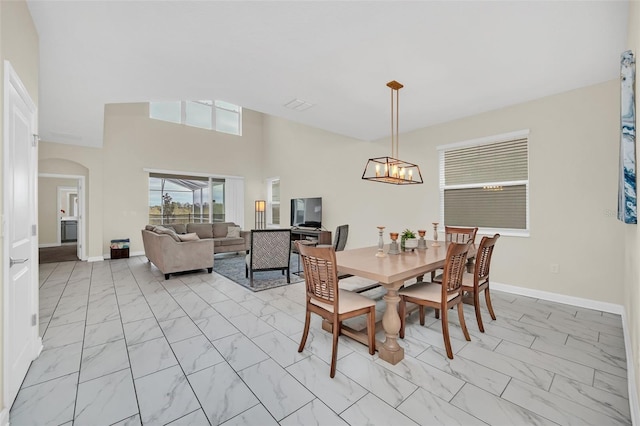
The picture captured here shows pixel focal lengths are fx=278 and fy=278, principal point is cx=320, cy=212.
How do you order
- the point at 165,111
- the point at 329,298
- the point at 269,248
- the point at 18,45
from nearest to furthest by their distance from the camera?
the point at 18,45 < the point at 329,298 < the point at 269,248 < the point at 165,111

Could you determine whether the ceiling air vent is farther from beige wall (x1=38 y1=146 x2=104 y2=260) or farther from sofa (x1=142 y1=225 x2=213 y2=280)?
beige wall (x1=38 y1=146 x2=104 y2=260)

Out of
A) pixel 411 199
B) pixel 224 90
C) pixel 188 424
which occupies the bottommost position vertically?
pixel 188 424

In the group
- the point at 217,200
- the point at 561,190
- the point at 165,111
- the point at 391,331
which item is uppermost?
the point at 165,111

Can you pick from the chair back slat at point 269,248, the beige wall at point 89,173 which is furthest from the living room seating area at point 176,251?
the beige wall at point 89,173

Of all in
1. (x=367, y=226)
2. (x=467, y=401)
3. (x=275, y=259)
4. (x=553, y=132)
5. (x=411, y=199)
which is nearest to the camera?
(x=467, y=401)

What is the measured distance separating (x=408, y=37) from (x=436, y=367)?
2.68 m

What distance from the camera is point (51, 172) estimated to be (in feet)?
19.5

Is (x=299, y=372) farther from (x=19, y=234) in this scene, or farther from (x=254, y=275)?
(x=254, y=275)

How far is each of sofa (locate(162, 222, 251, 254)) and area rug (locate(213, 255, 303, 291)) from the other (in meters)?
0.55

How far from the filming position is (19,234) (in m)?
1.88

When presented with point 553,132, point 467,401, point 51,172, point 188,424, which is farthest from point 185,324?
point 51,172

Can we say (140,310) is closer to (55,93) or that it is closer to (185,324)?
(185,324)

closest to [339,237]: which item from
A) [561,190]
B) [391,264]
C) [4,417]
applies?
[391,264]

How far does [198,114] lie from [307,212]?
14.8 ft
